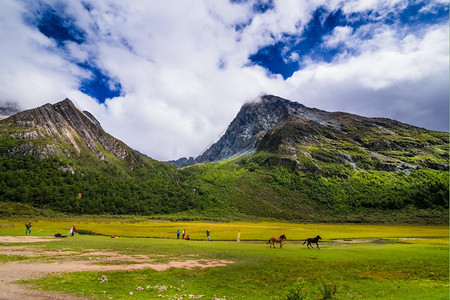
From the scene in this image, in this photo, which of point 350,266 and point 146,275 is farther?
point 350,266

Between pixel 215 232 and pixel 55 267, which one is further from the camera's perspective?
pixel 215 232

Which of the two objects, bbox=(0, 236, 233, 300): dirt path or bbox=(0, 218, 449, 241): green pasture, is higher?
bbox=(0, 236, 233, 300): dirt path

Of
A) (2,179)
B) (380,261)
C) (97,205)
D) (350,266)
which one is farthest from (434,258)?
(2,179)

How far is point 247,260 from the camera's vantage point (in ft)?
105

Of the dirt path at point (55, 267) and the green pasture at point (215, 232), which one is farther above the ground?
the dirt path at point (55, 267)

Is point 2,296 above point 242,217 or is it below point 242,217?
above

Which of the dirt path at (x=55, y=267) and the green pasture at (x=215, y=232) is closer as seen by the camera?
the dirt path at (x=55, y=267)

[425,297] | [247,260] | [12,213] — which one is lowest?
[12,213]

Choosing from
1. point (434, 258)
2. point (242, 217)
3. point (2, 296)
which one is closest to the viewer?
point (2, 296)

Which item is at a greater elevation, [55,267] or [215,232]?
[55,267]

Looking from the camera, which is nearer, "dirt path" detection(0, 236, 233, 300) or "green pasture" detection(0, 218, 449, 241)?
"dirt path" detection(0, 236, 233, 300)

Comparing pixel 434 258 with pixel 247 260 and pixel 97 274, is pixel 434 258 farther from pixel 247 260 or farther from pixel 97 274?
pixel 97 274

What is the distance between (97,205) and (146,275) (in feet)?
649

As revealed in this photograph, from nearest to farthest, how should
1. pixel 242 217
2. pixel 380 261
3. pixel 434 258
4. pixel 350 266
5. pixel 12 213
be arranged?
1. pixel 350 266
2. pixel 380 261
3. pixel 434 258
4. pixel 12 213
5. pixel 242 217
